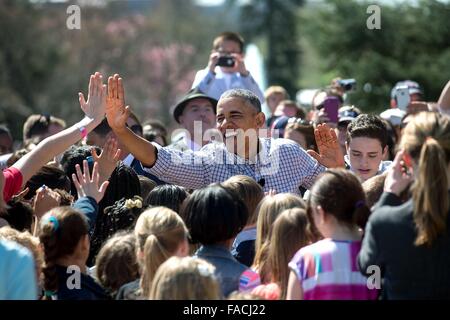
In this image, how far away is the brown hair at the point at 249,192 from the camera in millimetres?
5605

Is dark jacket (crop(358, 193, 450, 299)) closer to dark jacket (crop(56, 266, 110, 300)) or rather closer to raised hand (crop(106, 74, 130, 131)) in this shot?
dark jacket (crop(56, 266, 110, 300))

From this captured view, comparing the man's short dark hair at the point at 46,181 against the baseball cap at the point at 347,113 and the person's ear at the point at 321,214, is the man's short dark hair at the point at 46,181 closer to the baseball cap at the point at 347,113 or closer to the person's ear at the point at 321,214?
the person's ear at the point at 321,214

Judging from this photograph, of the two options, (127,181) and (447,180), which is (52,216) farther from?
(447,180)

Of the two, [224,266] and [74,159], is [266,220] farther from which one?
[74,159]

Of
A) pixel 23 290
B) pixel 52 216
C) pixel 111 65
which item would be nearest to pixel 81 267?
pixel 52 216

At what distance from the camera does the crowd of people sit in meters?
4.25

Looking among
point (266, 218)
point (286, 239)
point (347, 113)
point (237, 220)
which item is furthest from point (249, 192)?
point (347, 113)

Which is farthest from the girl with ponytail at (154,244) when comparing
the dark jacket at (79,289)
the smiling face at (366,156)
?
the smiling face at (366,156)

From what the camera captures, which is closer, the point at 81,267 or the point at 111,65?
the point at 81,267

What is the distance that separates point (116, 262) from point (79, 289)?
0.32 meters

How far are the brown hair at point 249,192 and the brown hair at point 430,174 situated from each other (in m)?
1.41

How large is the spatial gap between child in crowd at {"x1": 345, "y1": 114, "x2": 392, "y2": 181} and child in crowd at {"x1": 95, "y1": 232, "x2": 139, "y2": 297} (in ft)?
7.92
